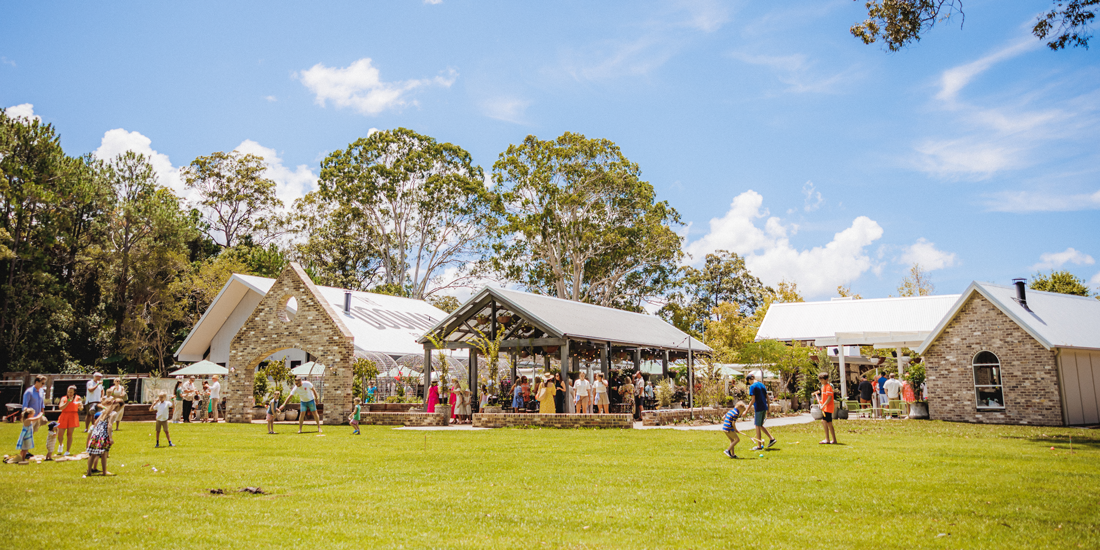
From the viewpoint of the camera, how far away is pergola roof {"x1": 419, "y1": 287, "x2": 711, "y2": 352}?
22.3 m

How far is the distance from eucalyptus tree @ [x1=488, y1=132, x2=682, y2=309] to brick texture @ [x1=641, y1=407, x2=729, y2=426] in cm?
2001

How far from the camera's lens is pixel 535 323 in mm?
21953

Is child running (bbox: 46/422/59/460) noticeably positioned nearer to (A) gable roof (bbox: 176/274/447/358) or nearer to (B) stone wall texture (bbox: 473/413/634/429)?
(B) stone wall texture (bbox: 473/413/634/429)

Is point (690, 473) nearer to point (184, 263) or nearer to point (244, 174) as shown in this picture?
point (184, 263)

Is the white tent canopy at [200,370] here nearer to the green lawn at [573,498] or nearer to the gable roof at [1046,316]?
the green lawn at [573,498]

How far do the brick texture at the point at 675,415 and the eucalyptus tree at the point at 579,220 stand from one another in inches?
788

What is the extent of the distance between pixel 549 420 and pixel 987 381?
44.1 feet

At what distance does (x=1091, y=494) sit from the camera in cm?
787

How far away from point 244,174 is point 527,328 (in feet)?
114

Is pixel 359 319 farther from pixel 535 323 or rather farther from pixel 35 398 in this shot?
pixel 35 398

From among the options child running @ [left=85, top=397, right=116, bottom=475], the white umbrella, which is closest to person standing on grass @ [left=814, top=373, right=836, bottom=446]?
child running @ [left=85, top=397, right=116, bottom=475]

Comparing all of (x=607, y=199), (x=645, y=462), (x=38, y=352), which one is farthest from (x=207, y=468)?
(x=607, y=199)

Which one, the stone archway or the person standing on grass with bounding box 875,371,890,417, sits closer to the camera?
the stone archway

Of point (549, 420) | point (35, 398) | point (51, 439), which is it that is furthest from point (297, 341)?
point (51, 439)
